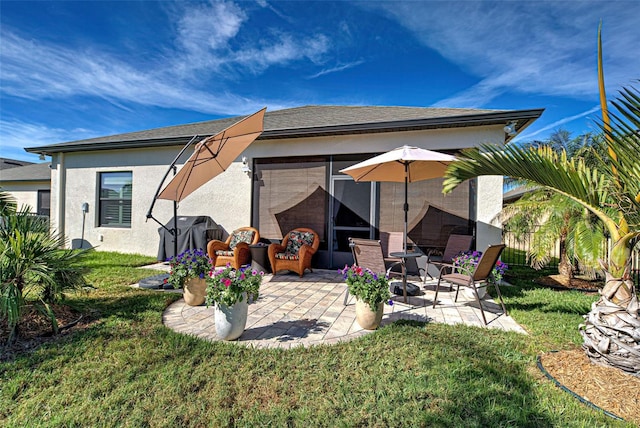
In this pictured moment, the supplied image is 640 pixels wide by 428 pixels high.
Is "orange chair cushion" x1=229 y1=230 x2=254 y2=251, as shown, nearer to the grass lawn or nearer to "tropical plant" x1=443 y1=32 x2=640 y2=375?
the grass lawn

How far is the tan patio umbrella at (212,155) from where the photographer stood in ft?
14.5

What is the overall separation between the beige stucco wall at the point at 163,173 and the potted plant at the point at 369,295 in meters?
3.84

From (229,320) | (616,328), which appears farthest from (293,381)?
(616,328)

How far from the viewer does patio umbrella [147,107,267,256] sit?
4.41 metres

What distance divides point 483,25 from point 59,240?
9164 mm

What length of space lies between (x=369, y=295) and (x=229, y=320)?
5.14 feet

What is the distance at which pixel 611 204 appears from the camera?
97.1 inches

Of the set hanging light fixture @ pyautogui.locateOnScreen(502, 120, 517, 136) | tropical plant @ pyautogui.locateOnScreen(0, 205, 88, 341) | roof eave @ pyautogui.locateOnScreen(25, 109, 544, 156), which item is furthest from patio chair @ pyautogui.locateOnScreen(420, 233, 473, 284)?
tropical plant @ pyautogui.locateOnScreen(0, 205, 88, 341)

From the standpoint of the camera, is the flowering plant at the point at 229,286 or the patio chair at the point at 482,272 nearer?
the flowering plant at the point at 229,286

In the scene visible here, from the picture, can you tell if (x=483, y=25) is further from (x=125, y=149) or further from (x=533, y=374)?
(x=125, y=149)

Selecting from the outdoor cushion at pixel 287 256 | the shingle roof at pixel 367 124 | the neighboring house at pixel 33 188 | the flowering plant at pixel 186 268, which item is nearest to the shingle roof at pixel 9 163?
the neighboring house at pixel 33 188

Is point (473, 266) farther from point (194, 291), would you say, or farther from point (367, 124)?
point (194, 291)

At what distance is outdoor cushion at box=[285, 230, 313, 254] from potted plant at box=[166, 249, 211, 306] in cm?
272

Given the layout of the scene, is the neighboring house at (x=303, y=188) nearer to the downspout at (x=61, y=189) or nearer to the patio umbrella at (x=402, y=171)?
the downspout at (x=61, y=189)
